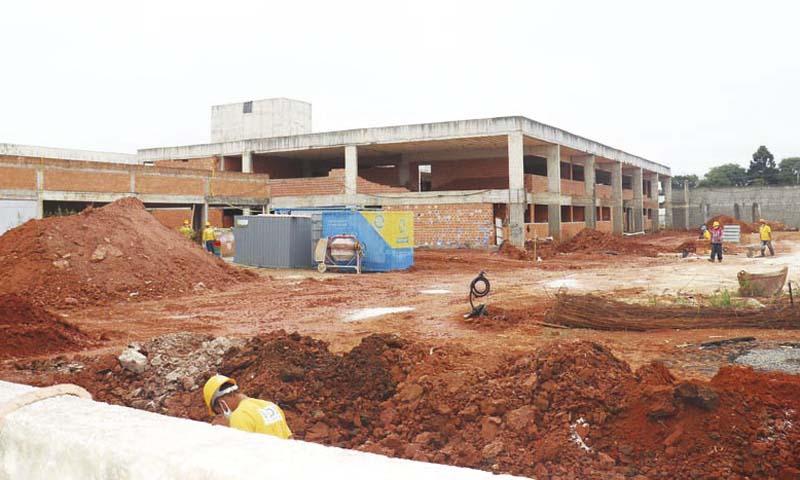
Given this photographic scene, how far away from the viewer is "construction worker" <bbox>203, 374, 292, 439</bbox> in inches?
156

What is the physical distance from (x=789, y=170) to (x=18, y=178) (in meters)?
86.4

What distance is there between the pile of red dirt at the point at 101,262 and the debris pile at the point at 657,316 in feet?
36.1

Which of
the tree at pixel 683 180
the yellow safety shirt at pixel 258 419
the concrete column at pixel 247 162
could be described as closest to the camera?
the yellow safety shirt at pixel 258 419

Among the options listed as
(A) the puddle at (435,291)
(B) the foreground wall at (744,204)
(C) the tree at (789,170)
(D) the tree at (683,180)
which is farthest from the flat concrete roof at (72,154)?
(C) the tree at (789,170)

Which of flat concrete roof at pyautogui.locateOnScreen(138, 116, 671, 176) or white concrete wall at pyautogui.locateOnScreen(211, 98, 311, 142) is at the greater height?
white concrete wall at pyautogui.locateOnScreen(211, 98, 311, 142)

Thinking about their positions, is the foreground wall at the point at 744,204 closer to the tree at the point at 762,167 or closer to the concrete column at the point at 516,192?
the tree at the point at 762,167

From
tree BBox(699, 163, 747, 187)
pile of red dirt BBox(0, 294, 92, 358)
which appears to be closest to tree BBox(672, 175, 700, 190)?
tree BBox(699, 163, 747, 187)

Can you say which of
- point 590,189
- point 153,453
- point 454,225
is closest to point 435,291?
point 454,225

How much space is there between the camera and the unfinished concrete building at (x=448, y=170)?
3131cm

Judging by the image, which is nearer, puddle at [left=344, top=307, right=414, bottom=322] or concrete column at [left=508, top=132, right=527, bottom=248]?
puddle at [left=344, top=307, right=414, bottom=322]

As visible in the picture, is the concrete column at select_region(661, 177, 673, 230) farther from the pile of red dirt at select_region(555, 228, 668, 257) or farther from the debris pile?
the debris pile

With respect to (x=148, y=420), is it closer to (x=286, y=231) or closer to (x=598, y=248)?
(x=286, y=231)

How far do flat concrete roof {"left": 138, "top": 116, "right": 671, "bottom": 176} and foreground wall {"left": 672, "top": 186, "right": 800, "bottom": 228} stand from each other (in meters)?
18.9

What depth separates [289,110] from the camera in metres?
51.6
